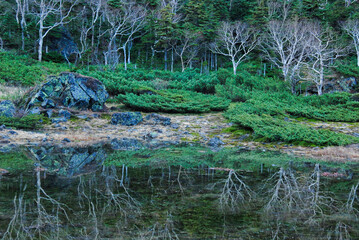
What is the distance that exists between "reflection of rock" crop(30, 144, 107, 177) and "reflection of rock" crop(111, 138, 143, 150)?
64 centimetres

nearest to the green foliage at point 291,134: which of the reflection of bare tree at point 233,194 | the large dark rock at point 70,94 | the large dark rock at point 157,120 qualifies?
the large dark rock at point 157,120

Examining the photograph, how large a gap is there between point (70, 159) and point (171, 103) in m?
8.97

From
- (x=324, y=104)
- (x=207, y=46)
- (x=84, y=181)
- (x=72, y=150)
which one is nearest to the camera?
(x=84, y=181)

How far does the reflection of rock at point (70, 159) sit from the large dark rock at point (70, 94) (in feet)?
18.0

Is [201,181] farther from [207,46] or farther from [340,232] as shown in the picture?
[207,46]

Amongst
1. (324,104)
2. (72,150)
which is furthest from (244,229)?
(324,104)

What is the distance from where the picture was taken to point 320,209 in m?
4.60

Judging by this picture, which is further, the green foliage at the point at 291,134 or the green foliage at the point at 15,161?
A: the green foliage at the point at 291,134

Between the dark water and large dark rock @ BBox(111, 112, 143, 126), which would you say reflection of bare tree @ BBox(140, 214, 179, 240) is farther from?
large dark rock @ BBox(111, 112, 143, 126)

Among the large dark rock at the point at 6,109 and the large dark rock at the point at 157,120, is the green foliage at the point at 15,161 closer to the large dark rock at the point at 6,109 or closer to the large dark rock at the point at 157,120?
the large dark rock at the point at 6,109

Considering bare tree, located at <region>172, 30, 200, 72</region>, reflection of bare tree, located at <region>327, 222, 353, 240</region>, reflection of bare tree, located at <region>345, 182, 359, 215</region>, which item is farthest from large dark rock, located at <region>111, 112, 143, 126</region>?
bare tree, located at <region>172, 30, 200, 72</region>

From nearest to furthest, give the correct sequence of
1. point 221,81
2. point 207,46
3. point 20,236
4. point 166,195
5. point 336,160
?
1. point 20,236
2. point 166,195
3. point 336,160
4. point 221,81
5. point 207,46

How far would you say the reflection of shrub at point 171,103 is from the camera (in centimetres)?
Answer: 1593

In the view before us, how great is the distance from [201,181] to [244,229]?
2.39 meters
